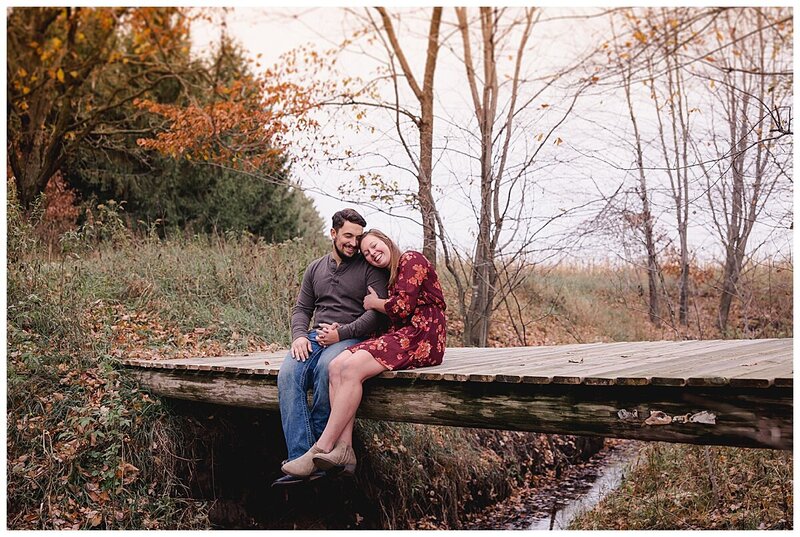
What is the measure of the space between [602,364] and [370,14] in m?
6.76

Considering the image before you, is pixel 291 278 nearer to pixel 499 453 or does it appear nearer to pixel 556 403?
pixel 499 453

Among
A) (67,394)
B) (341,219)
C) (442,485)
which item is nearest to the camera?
(341,219)

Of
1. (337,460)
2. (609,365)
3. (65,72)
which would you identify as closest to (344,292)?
(337,460)

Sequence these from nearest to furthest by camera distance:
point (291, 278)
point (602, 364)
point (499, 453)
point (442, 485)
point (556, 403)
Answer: point (556, 403) < point (602, 364) < point (442, 485) < point (499, 453) < point (291, 278)

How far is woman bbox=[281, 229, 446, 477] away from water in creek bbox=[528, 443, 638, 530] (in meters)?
2.75

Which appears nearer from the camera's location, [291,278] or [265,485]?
[265,485]

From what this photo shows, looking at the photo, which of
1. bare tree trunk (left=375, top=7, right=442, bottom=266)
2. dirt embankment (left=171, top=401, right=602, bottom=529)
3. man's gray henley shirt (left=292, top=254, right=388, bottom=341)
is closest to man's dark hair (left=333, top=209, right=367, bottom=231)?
man's gray henley shirt (left=292, top=254, right=388, bottom=341)

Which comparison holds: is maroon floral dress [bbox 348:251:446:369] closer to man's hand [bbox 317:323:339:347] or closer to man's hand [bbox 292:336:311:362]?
man's hand [bbox 317:323:339:347]

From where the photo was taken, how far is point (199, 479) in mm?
5664

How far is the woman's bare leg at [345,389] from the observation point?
4051 millimetres

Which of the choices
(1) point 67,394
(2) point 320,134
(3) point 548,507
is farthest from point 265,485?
(2) point 320,134

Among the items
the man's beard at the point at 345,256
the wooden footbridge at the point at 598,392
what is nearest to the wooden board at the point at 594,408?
the wooden footbridge at the point at 598,392

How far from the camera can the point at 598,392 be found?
11.7ft

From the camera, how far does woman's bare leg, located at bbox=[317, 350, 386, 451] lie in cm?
405
